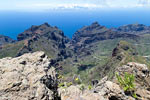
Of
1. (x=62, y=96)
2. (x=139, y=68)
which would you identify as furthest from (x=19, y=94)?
(x=139, y=68)

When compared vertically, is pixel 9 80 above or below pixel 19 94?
above

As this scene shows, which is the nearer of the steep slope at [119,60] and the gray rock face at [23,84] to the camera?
the gray rock face at [23,84]

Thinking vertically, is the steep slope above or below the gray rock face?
above

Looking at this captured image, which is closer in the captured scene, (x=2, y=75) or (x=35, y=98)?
(x=35, y=98)

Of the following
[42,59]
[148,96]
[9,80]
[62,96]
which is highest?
[42,59]

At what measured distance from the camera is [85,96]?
1784 cm

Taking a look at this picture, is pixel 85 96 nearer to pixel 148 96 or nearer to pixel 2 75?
pixel 2 75

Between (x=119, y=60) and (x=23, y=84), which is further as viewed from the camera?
(x=119, y=60)

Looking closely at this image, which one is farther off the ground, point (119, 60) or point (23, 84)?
point (119, 60)

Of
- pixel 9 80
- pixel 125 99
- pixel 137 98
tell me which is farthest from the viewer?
pixel 137 98

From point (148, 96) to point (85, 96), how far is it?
49.4ft

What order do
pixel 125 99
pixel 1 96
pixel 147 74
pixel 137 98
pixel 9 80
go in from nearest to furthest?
pixel 1 96, pixel 9 80, pixel 125 99, pixel 137 98, pixel 147 74

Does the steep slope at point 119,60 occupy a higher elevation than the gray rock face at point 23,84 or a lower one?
higher

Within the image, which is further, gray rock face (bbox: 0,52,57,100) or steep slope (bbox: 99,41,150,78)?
steep slope (bbox: 99,41,150,78)
